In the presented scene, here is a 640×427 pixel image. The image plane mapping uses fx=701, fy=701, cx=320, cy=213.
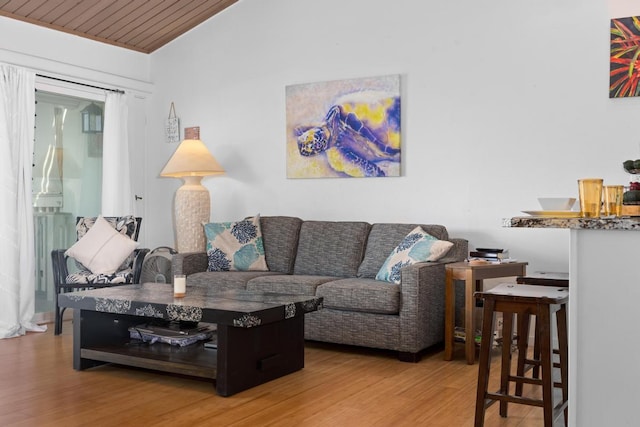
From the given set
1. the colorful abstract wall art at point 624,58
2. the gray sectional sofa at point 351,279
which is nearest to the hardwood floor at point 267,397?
the gray sectional sofa at point 351,279

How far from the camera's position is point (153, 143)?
261 inches

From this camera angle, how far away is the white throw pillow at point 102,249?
533 cm

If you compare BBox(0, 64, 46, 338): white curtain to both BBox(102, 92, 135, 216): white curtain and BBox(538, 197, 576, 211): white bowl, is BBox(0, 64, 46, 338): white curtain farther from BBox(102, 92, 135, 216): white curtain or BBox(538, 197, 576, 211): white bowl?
BBox(538, 197, 576, 211): white bowl

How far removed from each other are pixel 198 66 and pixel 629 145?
148 inches

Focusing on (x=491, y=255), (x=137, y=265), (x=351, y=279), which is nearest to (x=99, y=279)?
→ (x=137, y=265)

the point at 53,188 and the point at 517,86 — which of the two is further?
the point at 53,188

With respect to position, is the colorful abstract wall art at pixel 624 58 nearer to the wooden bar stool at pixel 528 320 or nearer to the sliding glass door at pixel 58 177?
the wooden bar stool at pixel 528 320

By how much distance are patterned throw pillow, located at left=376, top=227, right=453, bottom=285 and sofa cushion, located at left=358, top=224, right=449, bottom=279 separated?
150mm

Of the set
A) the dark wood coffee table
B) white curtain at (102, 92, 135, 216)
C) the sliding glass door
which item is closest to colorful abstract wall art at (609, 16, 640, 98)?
the dark wood coffee table

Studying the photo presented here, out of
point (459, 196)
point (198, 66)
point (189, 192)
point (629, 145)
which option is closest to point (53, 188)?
point (189, 192)

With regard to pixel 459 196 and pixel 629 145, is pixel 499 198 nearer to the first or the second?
→ pixel 459 196

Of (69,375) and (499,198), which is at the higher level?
(499,198)

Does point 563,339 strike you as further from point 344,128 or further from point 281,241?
point 344,128

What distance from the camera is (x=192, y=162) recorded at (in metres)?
5.83
